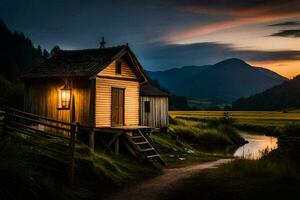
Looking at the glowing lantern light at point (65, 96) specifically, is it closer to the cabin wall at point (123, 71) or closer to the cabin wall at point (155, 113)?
the cabin wall at point (123, 71)

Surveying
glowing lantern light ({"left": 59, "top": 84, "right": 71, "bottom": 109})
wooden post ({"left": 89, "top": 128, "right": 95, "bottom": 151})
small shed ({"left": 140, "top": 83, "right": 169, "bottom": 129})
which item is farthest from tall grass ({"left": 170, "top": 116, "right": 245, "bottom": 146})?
wooden post ({"left": 89, "top": 128, "right": 95, "bottom": 151})

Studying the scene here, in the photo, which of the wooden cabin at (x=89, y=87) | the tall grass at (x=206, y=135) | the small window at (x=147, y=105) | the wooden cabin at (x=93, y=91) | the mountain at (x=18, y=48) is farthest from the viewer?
the mountain at (x=18, y=48)

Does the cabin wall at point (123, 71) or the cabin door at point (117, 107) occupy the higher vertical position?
the cabin wall at point (123, 71)

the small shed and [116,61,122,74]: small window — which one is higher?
[116,61,122,74]: small window

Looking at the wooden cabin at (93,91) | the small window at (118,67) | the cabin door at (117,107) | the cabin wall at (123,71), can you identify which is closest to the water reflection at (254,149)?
the wooden cabin at (93,91)

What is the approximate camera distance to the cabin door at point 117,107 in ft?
85.3

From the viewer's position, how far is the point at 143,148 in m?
25.0

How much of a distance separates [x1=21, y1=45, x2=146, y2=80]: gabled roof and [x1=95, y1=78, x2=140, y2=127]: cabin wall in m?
0.95

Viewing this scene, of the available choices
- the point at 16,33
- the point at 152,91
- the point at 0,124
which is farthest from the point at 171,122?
the point at 16,33

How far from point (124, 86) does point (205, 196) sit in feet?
43.3

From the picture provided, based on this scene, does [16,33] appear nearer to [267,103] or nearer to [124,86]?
[267,103]

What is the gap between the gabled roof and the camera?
24.6 metres

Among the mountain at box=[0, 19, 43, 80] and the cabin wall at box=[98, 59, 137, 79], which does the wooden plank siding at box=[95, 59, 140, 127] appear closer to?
the cabin wall at box=[98, 59, 137, 79]

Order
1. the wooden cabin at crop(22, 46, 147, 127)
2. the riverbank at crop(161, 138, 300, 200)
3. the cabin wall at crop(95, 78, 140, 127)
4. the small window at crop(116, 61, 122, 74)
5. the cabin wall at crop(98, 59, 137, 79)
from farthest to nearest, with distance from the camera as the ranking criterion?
1. the small window at crop(116, 61, 122, 74)
2. the cabin wall at crop(98, 59, 137, 79)
3. the cabin wall at crop(95, 78, 140, 127)
4. the wooden cabin at crop(22, 46, 147, 127)
5. the riverbank at crop(161, 138, 300, 200)
